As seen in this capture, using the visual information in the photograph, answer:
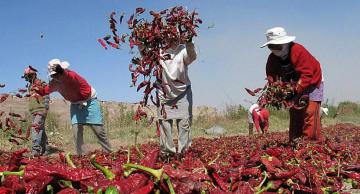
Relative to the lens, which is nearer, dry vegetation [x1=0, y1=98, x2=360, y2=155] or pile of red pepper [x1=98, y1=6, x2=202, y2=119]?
pile of red pepper [x1=98, y1=6, x2=202, y2=119]

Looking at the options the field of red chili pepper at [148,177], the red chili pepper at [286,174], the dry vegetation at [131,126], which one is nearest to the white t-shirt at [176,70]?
the field of red chili pepper at [148,177]

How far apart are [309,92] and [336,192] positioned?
3372 mm

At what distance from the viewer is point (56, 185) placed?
1724mm

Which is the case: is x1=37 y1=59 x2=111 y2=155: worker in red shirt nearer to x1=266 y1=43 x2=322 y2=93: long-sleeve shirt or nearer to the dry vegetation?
the dry vegetation

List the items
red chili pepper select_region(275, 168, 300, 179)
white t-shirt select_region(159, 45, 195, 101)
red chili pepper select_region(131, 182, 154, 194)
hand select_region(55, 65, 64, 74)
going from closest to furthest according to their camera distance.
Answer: red chili pepper select_region(131, 182, 154, 194) → red chili pepper select_region(275, 168, 300, 179) → white t-shirt select_region(159, 45, 195, 101) → hand select_region(55, 65, 64, 74)

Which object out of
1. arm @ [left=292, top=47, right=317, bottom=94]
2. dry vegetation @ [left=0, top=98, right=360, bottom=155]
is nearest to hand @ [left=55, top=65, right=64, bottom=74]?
dry vegetation @ [left=0, top=98, right=360, bottom=155]

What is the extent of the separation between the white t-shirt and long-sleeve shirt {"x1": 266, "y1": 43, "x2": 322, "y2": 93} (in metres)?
1.03

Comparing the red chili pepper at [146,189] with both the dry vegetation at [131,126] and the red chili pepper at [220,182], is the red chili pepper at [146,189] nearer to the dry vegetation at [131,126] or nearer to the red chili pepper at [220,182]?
the red chili pepper at [220,182]

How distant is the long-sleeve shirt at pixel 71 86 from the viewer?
7.57m

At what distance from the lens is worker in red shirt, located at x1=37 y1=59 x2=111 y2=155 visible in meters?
7.48

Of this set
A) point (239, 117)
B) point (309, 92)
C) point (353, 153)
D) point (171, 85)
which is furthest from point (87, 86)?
point (239, 117)

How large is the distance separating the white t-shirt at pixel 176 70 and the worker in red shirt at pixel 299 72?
1.04 m

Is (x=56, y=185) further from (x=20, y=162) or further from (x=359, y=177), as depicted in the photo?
(x=359, y=177)

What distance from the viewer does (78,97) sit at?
26.1ft
